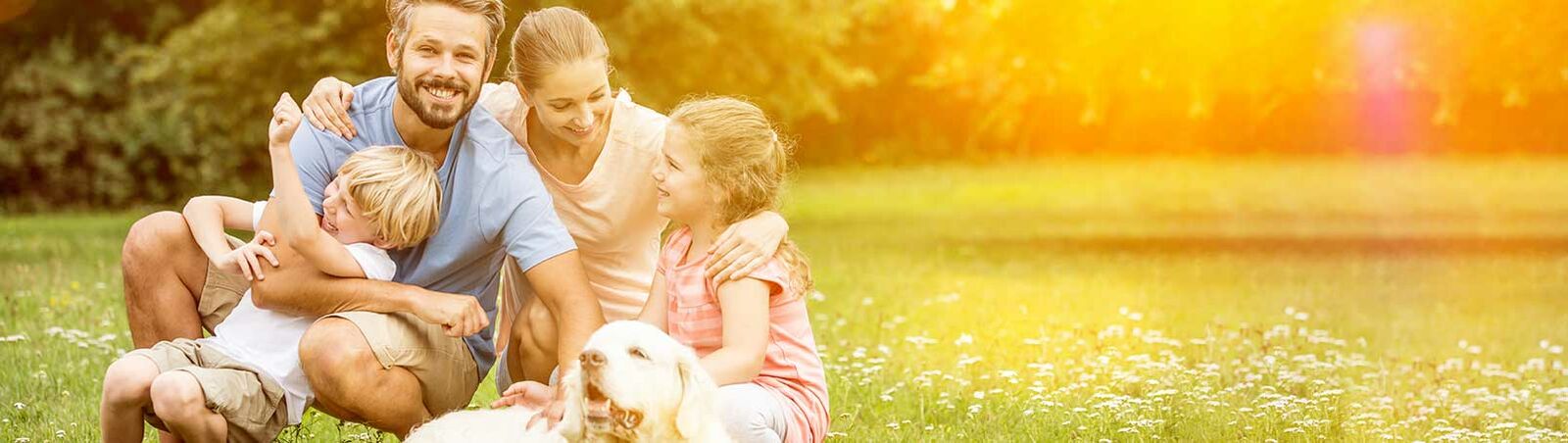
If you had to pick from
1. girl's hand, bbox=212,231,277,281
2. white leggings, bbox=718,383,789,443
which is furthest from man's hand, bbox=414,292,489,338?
white leggings, bbox=718,383,789,443

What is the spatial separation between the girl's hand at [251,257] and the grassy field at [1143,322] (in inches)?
46.3

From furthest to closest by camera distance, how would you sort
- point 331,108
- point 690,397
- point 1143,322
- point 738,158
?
point 1143,322 → point 331,108 → point 738,158 → point 690,397

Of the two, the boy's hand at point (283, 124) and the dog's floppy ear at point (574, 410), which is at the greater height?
the boy's hand at point (283, 124)

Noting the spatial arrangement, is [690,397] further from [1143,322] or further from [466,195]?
[1143,322]

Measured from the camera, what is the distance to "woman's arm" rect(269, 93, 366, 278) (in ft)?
15.5

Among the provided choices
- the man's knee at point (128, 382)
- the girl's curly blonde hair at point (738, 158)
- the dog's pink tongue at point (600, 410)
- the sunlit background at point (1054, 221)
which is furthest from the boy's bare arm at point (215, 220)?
the dog's pink tongue at point (600, 410)

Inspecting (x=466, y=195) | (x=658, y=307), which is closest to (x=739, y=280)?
(x=658, y=307)

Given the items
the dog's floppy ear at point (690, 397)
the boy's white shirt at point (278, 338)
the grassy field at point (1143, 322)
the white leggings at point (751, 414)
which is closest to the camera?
the dog's floppy ear at point (690, 397)

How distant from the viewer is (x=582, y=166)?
5781 millimetres

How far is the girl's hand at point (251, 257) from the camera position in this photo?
490 cm

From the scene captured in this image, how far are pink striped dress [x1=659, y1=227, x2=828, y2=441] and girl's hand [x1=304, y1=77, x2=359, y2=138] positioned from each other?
1.08 m

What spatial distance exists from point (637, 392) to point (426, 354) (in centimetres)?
134

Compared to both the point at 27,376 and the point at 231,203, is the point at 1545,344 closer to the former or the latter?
the point at 231,203

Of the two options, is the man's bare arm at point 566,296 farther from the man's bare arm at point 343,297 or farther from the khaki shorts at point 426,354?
the khaki shorts at point 426,354
